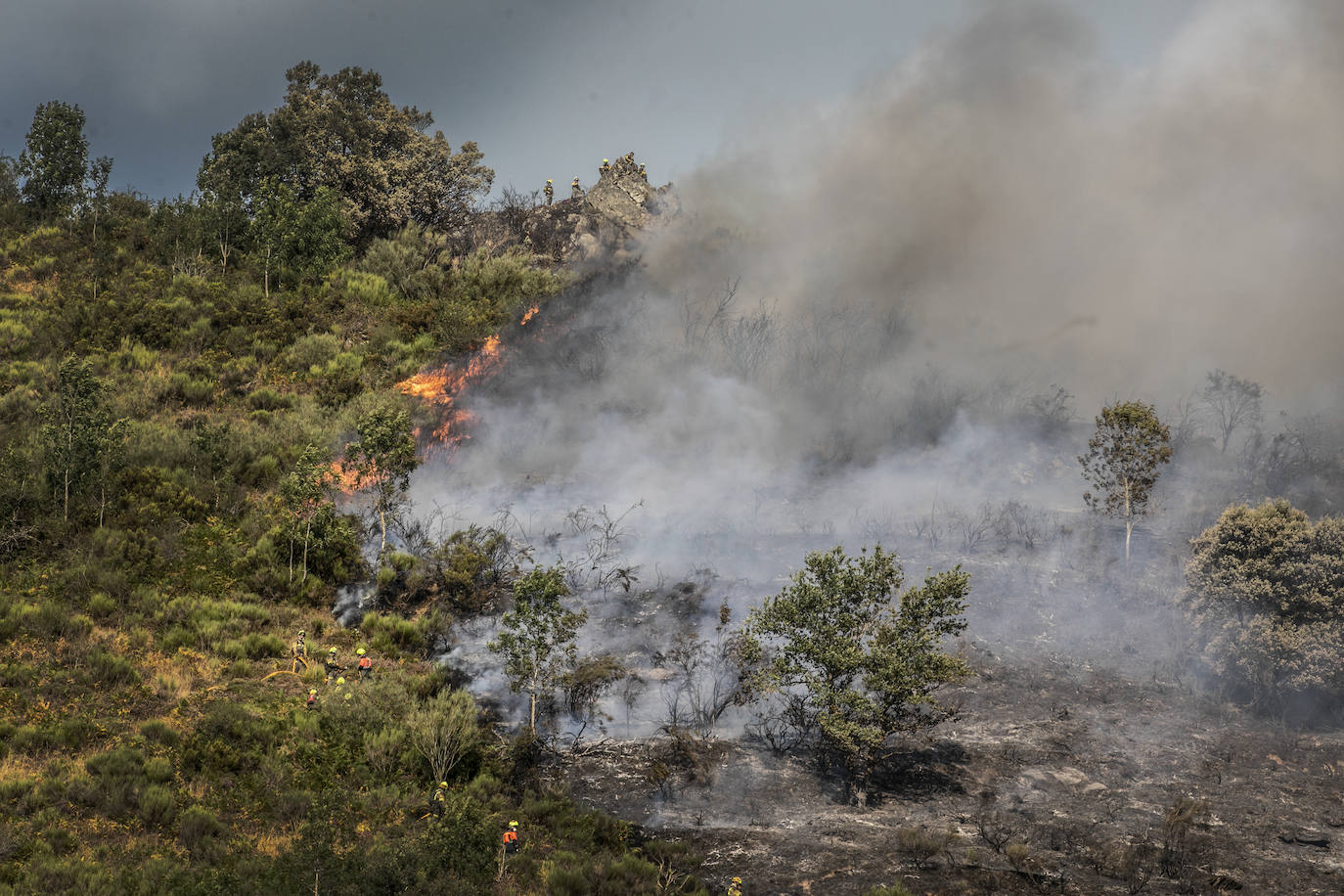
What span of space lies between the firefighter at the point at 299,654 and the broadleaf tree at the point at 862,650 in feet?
41.4

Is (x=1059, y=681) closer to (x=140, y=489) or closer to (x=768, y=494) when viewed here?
(x=768, y=494)

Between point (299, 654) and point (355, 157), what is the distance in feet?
128

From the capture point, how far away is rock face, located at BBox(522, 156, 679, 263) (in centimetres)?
5272

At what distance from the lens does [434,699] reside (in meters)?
23.3

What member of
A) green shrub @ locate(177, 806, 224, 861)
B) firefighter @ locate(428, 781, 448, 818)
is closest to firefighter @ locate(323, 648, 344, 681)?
firefighter @ locate(428, 781, 448, 818)

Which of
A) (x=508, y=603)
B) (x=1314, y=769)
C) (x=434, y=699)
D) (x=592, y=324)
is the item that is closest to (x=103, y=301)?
(x=592, y=324)

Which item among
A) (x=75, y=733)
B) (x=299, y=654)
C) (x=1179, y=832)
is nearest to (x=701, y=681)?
(x=299, y=654)

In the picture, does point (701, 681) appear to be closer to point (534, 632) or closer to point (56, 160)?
point (534, 632)

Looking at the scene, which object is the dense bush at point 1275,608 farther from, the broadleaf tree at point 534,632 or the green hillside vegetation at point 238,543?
the broadleaf tree at point 534,632

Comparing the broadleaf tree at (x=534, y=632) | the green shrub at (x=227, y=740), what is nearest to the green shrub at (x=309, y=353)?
the green shrub at (x=227, y=740)

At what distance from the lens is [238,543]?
2961 centimetres

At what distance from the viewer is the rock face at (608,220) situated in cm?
5272

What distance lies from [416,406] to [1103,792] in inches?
1098

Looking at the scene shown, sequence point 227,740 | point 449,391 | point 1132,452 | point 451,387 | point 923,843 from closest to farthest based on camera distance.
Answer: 1. point 923,843
2. point 227,740
3. point 1132,452
4. point 449,391
5. point 451,387
